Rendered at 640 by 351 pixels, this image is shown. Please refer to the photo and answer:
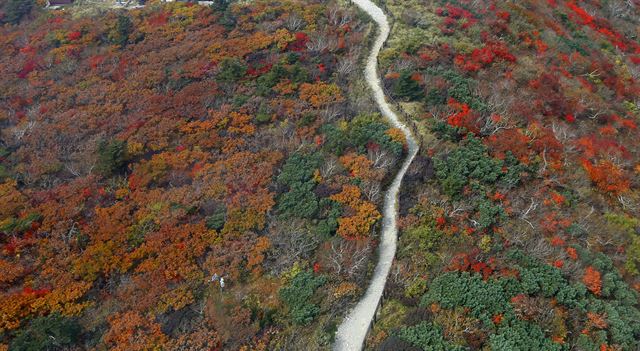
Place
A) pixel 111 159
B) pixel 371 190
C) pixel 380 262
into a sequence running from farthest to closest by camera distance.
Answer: pixel 111 159
pixel 371 190
pixel 380 262

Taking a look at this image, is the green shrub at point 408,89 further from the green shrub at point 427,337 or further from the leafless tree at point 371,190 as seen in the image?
the green shrub at point 427,337

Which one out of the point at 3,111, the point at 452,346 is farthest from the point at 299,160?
the point at 3,111

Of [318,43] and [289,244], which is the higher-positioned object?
[318,43]

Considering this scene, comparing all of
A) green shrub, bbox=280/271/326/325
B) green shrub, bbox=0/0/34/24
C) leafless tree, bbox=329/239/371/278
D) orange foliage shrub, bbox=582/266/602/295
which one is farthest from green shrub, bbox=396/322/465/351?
green shrub, bbox=0/0/34/24

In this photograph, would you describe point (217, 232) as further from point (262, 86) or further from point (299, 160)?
point (262, 86)

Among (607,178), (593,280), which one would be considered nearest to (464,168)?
(593,280)

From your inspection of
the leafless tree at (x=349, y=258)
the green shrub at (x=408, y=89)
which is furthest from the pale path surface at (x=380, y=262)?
the green shrub at (x=408, y=89)

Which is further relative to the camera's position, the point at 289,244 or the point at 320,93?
the point at 320,93

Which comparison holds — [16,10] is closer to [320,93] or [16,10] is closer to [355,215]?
[320,93]
